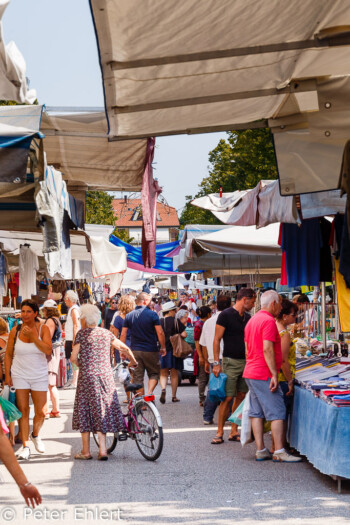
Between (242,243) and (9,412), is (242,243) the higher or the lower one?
the higher one

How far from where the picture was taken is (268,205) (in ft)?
31.4

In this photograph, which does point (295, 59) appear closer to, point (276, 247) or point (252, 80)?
point (252, 80)

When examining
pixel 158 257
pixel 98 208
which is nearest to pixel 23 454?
pixel 158 257

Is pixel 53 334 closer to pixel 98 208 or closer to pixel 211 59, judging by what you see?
pixel 211 59

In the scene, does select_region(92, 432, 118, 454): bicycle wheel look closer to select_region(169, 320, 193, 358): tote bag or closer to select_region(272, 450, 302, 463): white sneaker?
select_region(272, 450, 302, 463): white sneaker

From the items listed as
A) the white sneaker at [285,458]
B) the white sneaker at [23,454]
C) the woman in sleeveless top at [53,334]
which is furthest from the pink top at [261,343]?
the woman in sleeveless top at [53,334]

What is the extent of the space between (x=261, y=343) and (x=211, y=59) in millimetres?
4929

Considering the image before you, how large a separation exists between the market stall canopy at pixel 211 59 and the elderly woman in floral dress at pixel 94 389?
13.5ft

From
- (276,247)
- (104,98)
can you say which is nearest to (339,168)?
(104,98)

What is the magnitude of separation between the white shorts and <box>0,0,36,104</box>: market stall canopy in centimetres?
477

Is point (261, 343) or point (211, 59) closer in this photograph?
point (211, 59)

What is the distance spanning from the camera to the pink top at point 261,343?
29.2 feet

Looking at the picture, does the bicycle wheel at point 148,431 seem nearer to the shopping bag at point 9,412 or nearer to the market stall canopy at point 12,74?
the shopping bag at point 9,412

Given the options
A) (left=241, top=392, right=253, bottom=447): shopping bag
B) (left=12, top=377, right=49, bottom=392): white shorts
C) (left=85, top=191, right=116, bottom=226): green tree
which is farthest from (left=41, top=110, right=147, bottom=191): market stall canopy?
(left=85, top=191, right=116, bottom=226): green tree
